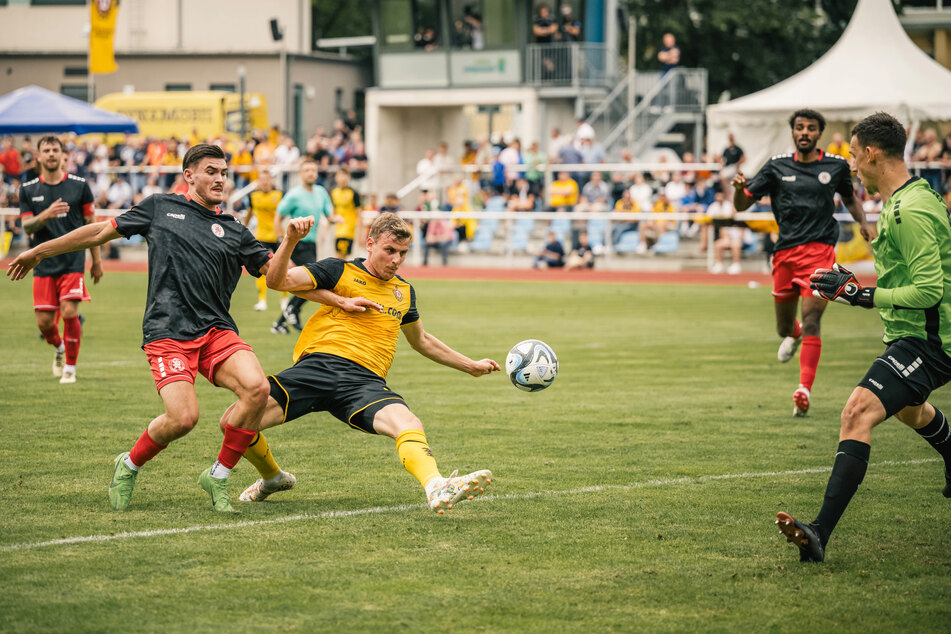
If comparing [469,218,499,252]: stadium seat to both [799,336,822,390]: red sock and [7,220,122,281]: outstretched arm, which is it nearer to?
[799,336,822,390]: red sock

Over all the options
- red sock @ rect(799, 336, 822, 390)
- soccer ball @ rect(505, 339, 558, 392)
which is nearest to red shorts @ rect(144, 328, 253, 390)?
soccer ball @ rect(505, 339, 558, 392)

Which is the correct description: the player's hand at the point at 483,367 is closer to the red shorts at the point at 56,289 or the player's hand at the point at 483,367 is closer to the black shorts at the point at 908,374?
the black shorts at the point at 908,374

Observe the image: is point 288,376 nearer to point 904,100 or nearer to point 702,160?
point 904,100

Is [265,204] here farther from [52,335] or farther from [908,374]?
[908,374]

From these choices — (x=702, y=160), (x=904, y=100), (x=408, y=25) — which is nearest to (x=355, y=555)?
(x=904, y=100)

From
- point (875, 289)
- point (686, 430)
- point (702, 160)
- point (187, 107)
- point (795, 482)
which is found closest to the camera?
point (875, 289)

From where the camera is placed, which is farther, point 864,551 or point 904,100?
point 904,100

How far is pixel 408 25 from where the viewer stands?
39.7 m

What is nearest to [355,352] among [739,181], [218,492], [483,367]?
[483,367]

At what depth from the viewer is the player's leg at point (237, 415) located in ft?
21.1

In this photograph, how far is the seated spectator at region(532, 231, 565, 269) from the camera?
2842 centimetres

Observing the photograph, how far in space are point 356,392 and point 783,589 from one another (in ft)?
8.36

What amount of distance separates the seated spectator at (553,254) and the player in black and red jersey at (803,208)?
17662mm

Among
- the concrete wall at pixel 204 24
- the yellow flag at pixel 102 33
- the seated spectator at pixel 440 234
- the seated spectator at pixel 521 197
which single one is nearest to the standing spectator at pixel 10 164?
the yellow flag at pixel 102 33
